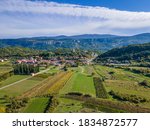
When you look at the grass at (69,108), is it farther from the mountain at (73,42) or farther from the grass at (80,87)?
the mountain at (73,42)

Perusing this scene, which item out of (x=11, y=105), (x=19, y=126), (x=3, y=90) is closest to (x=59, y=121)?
(x=19, y=126)

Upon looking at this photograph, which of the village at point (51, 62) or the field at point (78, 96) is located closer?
the field at point (78, 96)

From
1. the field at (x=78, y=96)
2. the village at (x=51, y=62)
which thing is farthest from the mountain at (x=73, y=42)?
the field at (x=78, y=96)

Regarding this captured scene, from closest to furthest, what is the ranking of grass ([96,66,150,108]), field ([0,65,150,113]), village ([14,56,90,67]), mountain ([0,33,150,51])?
1. field ([0,65,150,113])
2. grass ([96,66,150,108])
3. village ([14,56,90,67])
4. mountain ([0,33,150,51])

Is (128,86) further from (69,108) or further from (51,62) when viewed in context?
(51,62)

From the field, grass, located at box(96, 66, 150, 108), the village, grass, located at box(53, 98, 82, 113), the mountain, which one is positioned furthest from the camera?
the mountain

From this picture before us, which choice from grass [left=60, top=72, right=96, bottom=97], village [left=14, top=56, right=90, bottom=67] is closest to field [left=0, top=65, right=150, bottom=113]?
grass [left=60, top=72, right=96, bottom=97]

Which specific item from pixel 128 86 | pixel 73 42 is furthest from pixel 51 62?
pixel 73 42

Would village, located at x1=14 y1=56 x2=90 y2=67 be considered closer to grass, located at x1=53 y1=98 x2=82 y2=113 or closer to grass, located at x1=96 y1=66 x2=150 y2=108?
grass, located at x1=96 y1=66 x2=150 y2=108

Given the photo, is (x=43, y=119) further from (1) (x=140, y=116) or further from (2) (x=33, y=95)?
(2) (x=33, y=95)

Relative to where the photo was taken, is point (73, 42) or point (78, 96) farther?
point (73, 42)

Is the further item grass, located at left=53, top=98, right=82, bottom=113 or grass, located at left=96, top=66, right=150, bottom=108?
grass, located at left=96, top=66, right=150, bottom=108
